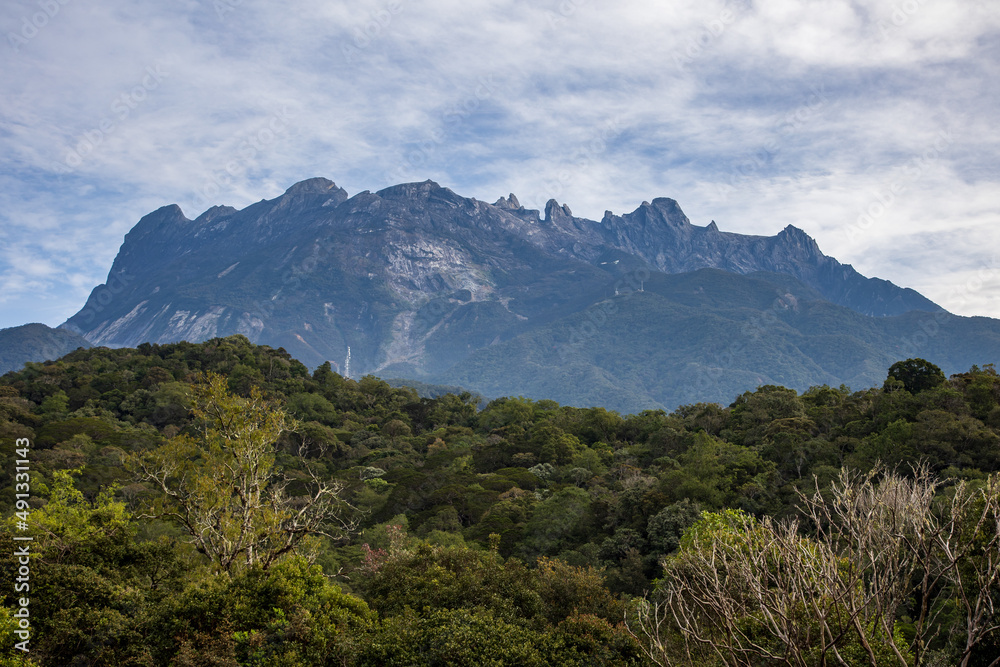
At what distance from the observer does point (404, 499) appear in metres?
45.7

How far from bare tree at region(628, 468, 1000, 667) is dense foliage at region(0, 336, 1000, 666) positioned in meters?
1.26

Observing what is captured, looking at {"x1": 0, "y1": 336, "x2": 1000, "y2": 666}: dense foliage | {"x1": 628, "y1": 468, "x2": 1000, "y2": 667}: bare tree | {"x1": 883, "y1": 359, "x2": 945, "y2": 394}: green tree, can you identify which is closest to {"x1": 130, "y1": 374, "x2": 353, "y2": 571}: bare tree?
{"x1": 0, "y1": 336, "x2": 1000, "y2": 666}: dense foliage

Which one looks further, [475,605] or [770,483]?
[770,483]

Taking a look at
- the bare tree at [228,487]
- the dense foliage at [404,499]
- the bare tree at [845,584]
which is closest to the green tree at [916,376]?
the dense foliage at [404,499]

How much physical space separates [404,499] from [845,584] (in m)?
38.9

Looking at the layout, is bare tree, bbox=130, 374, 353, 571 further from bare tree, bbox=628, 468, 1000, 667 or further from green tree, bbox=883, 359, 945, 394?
green tree, bbox=883, 359, 945, 394

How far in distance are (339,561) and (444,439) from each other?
38900 mm

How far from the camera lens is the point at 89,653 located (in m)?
14.1

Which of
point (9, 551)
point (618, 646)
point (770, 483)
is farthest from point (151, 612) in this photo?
point (770, 483)

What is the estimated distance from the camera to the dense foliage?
14562mm

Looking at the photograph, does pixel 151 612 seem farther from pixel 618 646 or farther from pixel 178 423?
pixel 178 423

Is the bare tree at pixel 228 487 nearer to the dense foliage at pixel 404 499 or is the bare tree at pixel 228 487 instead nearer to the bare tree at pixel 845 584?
A: the dense foliage at pixel 404 499

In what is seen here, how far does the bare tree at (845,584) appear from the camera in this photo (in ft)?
21.8

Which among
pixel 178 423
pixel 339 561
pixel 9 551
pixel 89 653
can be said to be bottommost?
pixel 339 561
